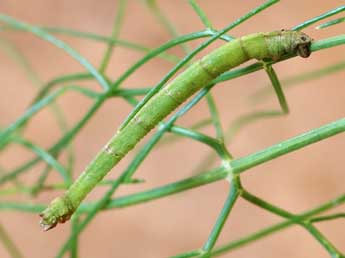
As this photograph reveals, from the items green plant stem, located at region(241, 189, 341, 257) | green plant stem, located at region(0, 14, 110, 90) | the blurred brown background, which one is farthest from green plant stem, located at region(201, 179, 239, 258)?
the blurred brown background

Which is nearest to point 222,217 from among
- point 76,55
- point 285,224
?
point 285,224

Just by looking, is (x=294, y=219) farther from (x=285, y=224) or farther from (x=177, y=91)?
(x=177, y=91)

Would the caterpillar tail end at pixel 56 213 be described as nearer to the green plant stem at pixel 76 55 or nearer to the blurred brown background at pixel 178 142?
the green plant stem at pixel 76 55

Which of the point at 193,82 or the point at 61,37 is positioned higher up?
the point at 61,37

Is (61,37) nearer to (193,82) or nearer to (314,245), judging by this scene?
(314,245)

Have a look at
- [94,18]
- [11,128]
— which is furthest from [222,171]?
[94,18]

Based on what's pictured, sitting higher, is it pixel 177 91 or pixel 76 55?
pixel 76 55

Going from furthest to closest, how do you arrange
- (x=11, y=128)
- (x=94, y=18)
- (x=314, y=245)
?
(x=94, y=18)
(x=314, y=245)
(x=11, y=128)
